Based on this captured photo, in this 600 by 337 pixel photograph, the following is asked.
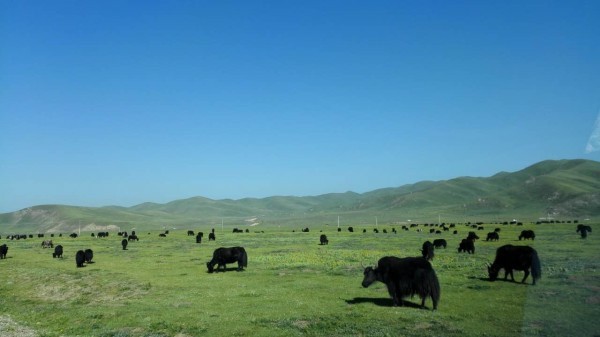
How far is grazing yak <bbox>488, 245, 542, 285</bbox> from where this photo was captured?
75.9ft

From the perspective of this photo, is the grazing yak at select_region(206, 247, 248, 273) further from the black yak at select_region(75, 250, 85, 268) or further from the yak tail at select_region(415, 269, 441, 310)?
the yak tail at select_region(415, 269, 441, 310)

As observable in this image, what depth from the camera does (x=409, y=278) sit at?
18.9 metres

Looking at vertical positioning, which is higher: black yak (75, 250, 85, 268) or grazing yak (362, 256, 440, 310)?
grazing yak (362, 256, 440, 310)

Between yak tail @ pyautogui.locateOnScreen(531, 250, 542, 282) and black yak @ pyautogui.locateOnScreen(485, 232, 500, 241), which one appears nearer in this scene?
yak tail @ pyautogui.locateOnScreen(531, 250, 542, 282)

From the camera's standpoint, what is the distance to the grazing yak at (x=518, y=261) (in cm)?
2312

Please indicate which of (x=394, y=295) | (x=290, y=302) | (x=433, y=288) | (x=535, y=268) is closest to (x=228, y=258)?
(x=290, y=302)

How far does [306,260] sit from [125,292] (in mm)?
16377

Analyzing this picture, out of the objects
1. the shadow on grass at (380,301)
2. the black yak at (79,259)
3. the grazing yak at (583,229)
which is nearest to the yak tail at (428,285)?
the shadow on grass at (380,301)

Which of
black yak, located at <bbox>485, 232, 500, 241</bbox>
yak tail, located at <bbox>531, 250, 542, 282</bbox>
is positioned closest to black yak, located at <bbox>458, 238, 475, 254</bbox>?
black yak, located at <bbox>485, 232, 500, 241</bbox>

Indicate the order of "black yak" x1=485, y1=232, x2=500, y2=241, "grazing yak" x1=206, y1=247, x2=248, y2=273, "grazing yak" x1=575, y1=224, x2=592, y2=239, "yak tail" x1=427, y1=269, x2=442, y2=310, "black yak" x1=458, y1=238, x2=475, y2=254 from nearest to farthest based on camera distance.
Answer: "yak tail" x1=427, y1=269, x2=442, y2=310
"grazing yak" x1=206, y1=247, x2=248, y2=273
"black yak" x1=458, y1=238, x2=475, y2=254
"grazing yak" x1=575, y1=224, x2=592, y2=239
"black yak" x1=485, y1=232, x2=500, y2=241

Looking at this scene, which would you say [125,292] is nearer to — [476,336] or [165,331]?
[165,331]

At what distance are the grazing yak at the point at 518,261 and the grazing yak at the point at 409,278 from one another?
26.1 ft

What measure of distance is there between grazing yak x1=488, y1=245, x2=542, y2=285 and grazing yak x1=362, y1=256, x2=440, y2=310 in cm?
796

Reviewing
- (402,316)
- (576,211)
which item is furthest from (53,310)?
(576,211)
